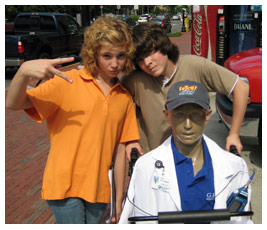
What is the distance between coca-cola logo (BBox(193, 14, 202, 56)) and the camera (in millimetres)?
9102

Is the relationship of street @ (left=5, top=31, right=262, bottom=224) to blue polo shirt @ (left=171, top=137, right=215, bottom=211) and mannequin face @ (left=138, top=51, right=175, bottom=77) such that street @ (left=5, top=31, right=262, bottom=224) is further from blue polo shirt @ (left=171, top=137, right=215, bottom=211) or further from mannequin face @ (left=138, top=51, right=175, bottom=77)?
mannequin face @ (left=138, top=51, right=175, bottom=77)

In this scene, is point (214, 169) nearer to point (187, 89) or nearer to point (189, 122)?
point (189, 122)

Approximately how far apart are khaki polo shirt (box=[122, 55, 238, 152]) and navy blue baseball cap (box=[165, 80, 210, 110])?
0.44 m

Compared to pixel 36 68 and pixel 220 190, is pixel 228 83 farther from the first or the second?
pixel 36 68

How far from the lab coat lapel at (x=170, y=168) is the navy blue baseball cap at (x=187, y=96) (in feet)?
0.82

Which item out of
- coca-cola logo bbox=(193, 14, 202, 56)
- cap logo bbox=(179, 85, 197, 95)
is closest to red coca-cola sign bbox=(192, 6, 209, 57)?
coca-cola logo bbox=(193, 14, 202, 56)

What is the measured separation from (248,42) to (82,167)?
343 inches

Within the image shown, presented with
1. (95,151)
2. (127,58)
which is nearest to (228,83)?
(127,58)

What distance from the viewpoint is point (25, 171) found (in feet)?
14.5

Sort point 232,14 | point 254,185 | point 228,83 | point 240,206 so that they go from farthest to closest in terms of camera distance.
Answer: point 232,14 < point 254,185 < point 228,83 < point 240,206

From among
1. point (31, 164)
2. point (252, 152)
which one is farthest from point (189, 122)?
point (31, 164)

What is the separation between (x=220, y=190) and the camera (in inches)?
66.0

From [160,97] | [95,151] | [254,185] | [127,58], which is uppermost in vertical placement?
[127,58]

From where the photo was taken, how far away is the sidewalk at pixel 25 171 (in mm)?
3434
